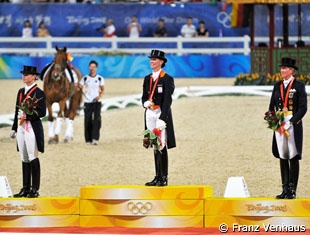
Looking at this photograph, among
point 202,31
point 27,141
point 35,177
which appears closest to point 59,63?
point 35,177

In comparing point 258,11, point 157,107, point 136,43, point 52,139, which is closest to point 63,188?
point 157,107

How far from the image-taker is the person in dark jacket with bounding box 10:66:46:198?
1534 centimetres

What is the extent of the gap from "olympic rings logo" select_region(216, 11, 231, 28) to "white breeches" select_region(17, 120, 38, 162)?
95.4 ft

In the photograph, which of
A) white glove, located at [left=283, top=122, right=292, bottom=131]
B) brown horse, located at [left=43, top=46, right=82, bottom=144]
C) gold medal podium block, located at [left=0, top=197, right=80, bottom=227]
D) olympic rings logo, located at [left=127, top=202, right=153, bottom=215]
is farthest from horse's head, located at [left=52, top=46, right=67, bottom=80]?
white glove, located at [left=283, top=122, right=292, bottom=131]

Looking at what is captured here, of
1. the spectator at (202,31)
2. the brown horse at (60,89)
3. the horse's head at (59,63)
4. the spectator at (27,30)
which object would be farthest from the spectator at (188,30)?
the horse's head at (59,63)

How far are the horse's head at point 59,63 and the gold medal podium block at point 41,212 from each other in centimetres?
1080

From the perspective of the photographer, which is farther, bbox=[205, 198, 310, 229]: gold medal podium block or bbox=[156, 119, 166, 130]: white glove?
bbox=[156, 119, 166, 130]: white glove

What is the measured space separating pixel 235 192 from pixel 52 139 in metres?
10.4

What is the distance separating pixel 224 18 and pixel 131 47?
3379 millimetres

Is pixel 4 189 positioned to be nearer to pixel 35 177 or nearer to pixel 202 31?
pixel 35 177

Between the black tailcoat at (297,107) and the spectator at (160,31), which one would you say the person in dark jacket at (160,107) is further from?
the spectator at (160,31)

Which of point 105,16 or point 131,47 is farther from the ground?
point 105,16

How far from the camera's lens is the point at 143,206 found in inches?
580

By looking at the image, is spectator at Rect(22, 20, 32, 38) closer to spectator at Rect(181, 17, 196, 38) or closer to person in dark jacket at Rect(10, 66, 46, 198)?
spectator at Rect(181, 17, 196, 38)
